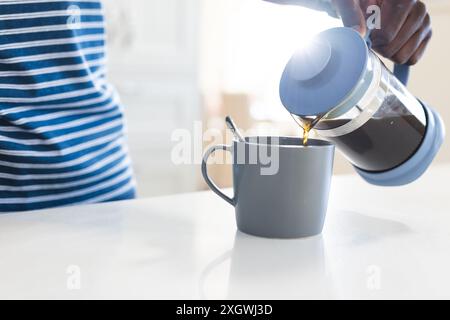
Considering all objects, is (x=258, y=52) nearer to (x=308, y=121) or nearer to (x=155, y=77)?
(x=155, y=77)

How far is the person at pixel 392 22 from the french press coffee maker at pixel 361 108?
58mm

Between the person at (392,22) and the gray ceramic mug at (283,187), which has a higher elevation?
the person at (392,22)

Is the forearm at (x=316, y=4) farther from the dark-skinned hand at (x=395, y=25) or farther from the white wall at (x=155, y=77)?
the white wall at (x=155, y=77)

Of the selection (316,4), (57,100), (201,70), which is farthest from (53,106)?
(201,70)

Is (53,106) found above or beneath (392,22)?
beneath

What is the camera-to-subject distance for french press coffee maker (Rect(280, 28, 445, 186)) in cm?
58

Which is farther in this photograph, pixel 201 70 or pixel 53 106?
pixel 201 70

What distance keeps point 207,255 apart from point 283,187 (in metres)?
0.11

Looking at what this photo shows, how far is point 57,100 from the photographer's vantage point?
86 cm

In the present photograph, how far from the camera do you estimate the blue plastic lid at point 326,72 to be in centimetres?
57

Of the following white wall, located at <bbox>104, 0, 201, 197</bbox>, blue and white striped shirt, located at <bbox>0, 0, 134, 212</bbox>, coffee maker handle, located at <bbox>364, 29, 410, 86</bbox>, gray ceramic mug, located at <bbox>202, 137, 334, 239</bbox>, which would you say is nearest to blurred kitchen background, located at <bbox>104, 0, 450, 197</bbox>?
white wall, located at <bbox>104, 0, 201, 197</bbox>

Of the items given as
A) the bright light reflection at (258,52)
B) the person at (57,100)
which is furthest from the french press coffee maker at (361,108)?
the bright light reflection at (258,52)

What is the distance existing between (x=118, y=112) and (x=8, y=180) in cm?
20
